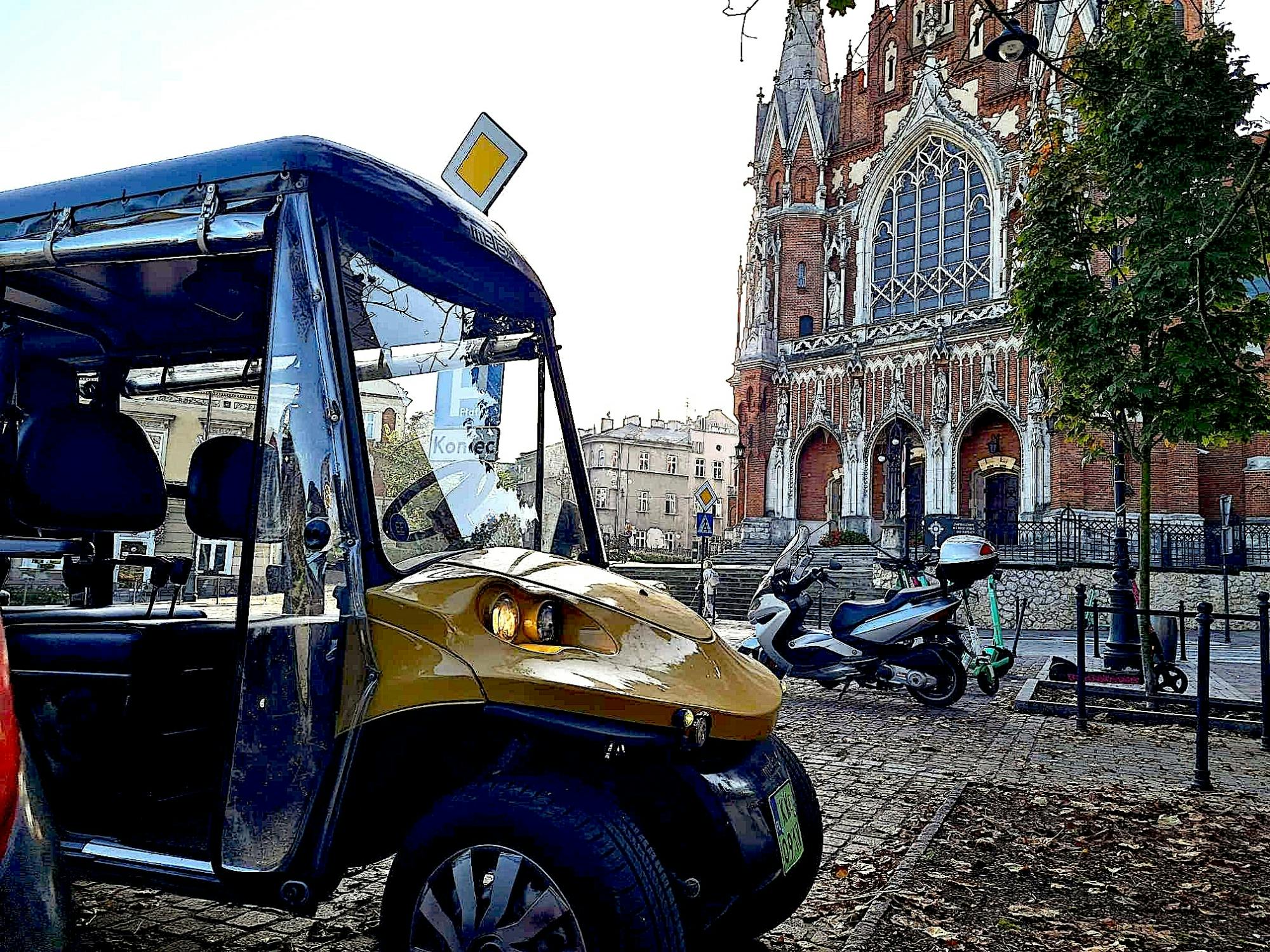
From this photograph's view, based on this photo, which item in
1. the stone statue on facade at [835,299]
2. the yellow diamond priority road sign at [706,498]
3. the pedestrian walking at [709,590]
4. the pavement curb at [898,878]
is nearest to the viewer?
the pavement curb at [898,878]

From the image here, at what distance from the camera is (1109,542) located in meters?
25.0

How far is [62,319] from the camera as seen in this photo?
3955 mm

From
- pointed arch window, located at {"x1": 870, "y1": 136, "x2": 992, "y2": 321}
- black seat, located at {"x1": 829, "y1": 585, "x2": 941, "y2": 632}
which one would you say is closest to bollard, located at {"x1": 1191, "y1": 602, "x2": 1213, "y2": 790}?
black seat, located at {"x1": 829, "y1": 585, "x2": 941, "y2": 632}

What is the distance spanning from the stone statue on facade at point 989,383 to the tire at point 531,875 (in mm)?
32542

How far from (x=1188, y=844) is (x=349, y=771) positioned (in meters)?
4.47

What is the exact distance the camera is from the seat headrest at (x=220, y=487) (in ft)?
11.4

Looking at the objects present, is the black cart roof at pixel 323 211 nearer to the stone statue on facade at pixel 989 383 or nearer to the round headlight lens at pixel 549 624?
the round headlight lens at pixel 549 624

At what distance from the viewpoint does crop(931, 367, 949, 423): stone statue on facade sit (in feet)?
110

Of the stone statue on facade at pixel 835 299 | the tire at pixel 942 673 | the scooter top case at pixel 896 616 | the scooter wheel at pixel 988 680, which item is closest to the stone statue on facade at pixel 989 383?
the stone statue on facade at pixel 835 299

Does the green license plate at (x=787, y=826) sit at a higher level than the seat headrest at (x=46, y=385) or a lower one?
lower

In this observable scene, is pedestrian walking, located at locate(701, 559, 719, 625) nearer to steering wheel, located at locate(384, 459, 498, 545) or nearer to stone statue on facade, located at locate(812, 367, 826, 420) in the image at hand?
stone statue on facade, located at locate(812, 367, 826, 420)

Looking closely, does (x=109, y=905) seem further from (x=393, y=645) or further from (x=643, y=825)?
(x=643, y=825)

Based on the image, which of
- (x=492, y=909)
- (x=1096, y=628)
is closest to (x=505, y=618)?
(x=492, y=909)

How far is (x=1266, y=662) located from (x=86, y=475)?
7828mm
